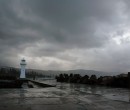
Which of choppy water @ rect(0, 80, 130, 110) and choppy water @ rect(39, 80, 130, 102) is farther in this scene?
choppy water @ rect(39, 80, 130, 102)

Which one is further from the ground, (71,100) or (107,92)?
(107,92)

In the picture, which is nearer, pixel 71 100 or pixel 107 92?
pixel 71 100

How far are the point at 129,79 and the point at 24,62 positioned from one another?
38281 mm

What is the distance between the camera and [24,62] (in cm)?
6041

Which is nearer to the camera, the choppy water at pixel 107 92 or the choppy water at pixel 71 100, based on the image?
the choppy water at pixel 71 100

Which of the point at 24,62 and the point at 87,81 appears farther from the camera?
the point at 24,62

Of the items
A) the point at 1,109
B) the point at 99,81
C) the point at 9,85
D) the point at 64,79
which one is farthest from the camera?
the point at 64,79

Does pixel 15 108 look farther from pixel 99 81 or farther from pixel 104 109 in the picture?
pixel 99 81

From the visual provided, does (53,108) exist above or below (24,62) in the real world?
below

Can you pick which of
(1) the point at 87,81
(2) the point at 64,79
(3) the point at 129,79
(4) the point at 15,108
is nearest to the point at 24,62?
(2) the point at 64,79

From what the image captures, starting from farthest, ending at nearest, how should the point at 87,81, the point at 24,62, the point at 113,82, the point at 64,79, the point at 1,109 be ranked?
the point at 24,62
the point at 64,79
the point at 87,81
the point at 113,82
the point at 1,109

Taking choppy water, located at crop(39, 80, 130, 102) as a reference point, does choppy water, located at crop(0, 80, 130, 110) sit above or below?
below

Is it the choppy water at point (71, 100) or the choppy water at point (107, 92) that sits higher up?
the choppy water at point (107, 92)

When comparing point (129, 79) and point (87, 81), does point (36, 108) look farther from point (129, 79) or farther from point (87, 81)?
point (87, 81)
